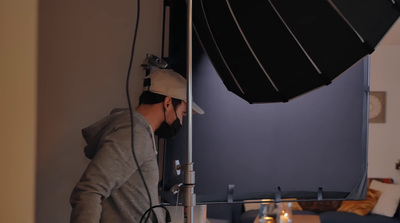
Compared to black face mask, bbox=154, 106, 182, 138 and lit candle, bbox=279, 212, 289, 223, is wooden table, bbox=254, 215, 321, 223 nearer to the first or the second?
lit candle, bbox=279, 212, 289, 223

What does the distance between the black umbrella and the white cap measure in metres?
0.19

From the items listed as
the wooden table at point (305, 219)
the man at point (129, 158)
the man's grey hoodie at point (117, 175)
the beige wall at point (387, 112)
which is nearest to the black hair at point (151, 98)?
the man at point (129, 158)

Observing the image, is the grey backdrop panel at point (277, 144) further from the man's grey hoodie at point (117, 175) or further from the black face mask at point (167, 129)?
the man's grey hoodie at point (117, 175)

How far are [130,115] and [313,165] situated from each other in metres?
0.70

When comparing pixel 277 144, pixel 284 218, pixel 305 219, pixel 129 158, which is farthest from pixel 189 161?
pixel 305 219

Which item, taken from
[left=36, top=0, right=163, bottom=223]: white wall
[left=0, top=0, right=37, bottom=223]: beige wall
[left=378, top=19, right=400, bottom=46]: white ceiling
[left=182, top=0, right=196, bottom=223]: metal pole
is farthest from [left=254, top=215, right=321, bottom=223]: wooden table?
[left=0, top=0, right=37, bottom=223]: beige wall

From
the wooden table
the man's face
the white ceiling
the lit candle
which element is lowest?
the wooden table

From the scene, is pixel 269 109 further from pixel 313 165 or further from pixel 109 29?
pixel 109 29

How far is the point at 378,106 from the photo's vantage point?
6.11 m

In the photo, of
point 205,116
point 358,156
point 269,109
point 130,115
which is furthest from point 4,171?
point 358,156

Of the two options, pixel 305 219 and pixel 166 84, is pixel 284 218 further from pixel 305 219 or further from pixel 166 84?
pixel 166 84

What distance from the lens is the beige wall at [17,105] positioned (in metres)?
0.68

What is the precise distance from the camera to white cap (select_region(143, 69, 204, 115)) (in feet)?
4.68

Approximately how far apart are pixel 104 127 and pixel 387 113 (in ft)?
17.9
